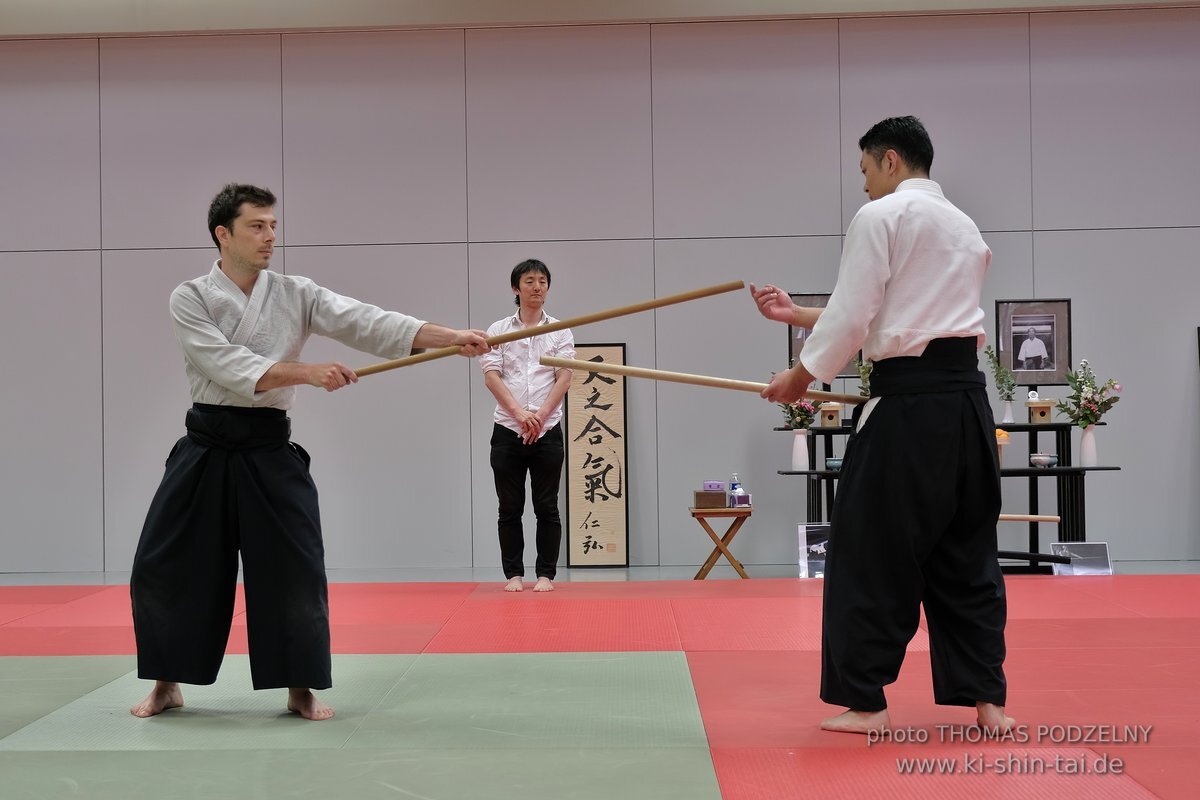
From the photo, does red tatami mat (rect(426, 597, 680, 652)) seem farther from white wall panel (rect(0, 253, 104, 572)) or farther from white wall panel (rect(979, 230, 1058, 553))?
white wall panel (rect(0, 253, 104, 572))

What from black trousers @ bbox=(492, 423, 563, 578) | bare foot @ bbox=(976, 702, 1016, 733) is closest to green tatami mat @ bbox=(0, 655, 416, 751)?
bare foot @ bbox=(976, 702, 1016, 733)

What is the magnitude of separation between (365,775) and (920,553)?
140 centimetres

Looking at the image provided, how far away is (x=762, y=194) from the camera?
6.98 m

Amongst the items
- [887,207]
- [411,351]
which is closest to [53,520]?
[411,351]

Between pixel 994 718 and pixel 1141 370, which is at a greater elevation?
pixel 1141 370

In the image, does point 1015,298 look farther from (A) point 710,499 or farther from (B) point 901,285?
(B) point 901,285

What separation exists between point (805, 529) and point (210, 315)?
12.5ft

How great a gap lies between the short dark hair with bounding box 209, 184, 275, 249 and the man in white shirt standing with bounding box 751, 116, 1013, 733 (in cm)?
162

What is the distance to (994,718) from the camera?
2535 millimetres

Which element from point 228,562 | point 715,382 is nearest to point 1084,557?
point 715,382

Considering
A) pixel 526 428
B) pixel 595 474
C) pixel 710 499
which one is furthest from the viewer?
pixel 595 474

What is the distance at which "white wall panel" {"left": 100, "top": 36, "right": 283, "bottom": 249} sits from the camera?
7.04 metres

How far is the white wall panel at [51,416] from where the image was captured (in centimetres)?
700

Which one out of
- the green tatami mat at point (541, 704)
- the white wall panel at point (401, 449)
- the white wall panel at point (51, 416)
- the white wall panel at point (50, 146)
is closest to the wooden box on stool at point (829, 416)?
the white wall panel at point (401, 449)
